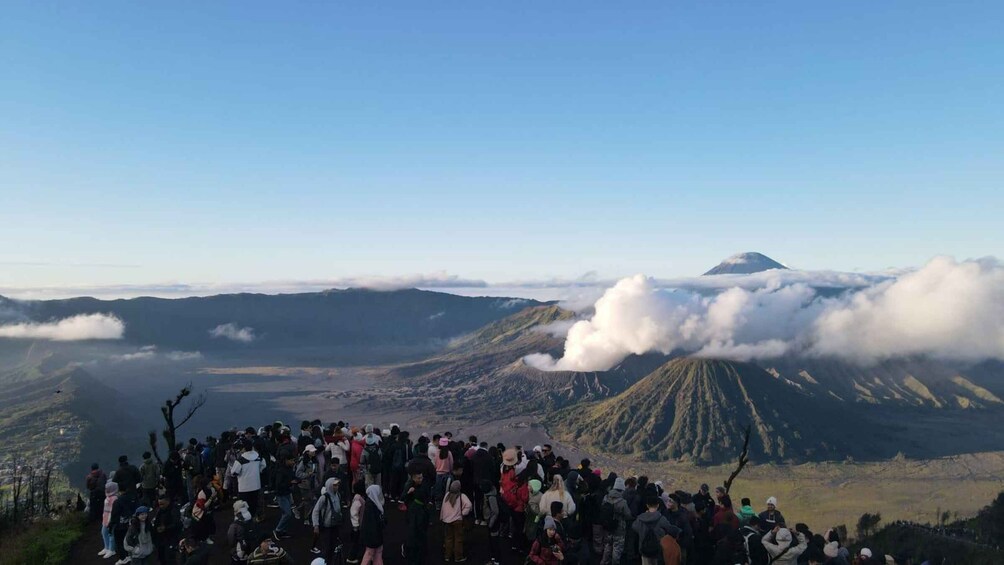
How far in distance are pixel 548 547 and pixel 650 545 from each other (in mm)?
2478

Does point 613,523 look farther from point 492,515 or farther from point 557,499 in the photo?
point 492,515

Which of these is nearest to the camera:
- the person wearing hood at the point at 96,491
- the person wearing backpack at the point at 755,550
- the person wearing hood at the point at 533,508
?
the person wearing backpack at the point at 755,550

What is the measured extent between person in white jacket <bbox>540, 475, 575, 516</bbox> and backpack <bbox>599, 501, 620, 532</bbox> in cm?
98

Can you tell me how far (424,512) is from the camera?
14164mm

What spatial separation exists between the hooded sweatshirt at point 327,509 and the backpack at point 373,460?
4.04 metres

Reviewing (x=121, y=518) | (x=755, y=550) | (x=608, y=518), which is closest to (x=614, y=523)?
(x=608, y=518)

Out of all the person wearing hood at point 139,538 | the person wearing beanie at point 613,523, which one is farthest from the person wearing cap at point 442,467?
the person wearing hood at point 139,538

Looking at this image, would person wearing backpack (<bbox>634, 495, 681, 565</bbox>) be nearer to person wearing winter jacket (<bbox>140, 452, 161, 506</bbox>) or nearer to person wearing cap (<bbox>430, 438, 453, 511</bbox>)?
person wearing cap (<bbox>430, 438, 453, 511</bbox>)

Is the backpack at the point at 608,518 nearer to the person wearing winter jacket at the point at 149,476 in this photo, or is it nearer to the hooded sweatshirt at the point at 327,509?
the hooded sweatshirt at the point at 327,509

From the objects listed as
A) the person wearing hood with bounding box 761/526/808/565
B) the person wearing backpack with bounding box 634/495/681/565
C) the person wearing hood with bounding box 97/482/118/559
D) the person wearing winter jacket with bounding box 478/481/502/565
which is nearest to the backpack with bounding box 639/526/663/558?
the person wearing backpack with bounding box 634/495/681/565

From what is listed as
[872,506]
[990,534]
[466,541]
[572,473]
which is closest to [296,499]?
[466,541]

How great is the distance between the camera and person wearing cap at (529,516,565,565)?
12.3 meters

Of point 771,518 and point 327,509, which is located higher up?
point 327,509

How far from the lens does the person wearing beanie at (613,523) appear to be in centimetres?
1410
